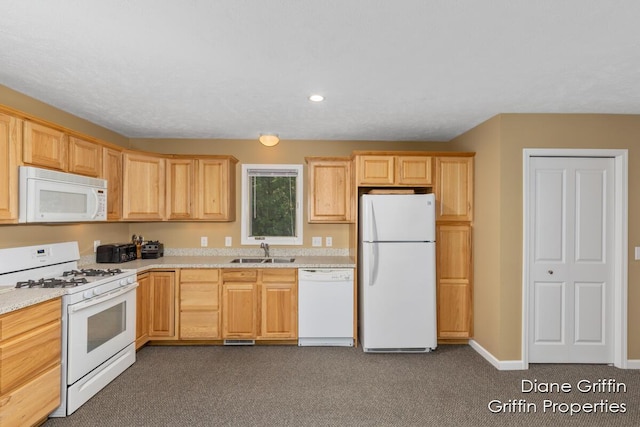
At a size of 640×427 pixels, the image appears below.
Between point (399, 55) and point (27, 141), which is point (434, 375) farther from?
point (27, 141)

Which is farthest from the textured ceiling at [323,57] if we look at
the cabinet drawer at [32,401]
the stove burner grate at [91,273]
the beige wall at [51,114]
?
the cabinet drawer at [32,401]

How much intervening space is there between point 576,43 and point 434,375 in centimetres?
276

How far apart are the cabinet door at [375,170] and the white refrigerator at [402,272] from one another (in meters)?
0.33

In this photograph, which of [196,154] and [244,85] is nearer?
[244,85]

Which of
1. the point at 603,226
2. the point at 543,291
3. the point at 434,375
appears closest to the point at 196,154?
the point at 434,375

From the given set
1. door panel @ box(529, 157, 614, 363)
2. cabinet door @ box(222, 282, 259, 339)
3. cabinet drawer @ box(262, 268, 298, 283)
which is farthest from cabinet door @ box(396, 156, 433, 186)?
cabinet door @ box(222, 282, 259, 339)

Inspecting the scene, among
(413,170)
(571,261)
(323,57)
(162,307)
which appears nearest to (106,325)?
(162,307)

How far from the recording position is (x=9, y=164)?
93.6 inches

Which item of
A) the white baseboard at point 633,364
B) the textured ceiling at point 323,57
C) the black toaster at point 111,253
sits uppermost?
the textured ceiling at point 323,57

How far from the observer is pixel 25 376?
2.14 m

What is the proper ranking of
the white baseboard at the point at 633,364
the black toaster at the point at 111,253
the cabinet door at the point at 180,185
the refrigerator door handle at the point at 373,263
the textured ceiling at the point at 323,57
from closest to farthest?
1. the textured ceiling at the point at 323,57
2. the white baseboard at the point at 633,364
3. the refrigerator door handle at the point at 373,263
4. the black toaster at the point at 111,253
5. the cabinet door at the point at 180,185

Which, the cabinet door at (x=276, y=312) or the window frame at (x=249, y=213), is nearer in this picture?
the cabinet door at (x=276, y=312)

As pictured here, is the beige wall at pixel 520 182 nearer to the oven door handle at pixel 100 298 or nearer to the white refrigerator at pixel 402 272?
the white refrigerator at pixel 402 272

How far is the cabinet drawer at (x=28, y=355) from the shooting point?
201 cm
